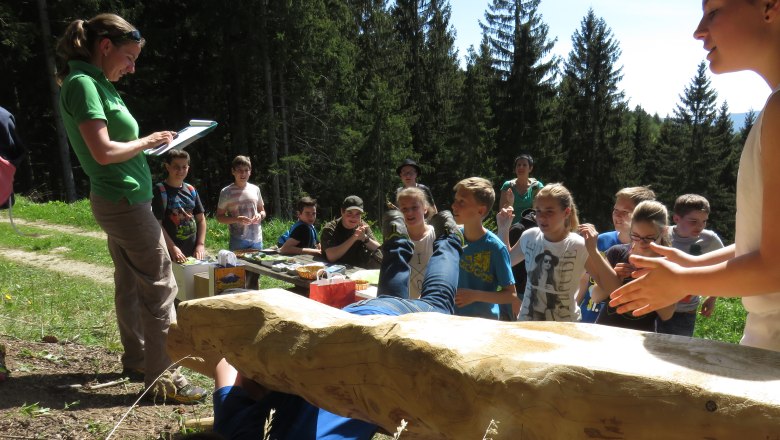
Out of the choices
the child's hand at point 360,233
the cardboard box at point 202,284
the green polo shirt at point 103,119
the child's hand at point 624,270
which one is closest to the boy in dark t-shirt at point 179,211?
the cardboard box at point 202,284

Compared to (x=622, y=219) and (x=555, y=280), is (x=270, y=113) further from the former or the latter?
(x=555, y=280)

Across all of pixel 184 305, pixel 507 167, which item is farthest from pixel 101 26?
pixel 507 167

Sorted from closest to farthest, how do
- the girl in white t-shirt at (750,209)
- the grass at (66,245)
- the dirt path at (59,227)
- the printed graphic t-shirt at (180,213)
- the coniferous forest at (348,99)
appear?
the girl in white t-shirt at (750,209), the printed graphic t-shirt at (180,213), the grass at (66,245), the dirt path at (59,227), the coniferous forest at (348,99)

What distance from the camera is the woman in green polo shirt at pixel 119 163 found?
304cm

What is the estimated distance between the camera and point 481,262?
155 inches

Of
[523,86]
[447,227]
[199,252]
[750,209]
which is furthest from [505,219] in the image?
[523,86]

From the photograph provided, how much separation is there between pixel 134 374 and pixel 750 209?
11.4ft

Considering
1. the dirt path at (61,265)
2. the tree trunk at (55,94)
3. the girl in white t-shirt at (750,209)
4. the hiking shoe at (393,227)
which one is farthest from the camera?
the tree trunk at (55,94)

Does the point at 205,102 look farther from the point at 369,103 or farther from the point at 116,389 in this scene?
the point at 116,389

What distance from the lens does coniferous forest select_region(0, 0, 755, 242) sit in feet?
73.0

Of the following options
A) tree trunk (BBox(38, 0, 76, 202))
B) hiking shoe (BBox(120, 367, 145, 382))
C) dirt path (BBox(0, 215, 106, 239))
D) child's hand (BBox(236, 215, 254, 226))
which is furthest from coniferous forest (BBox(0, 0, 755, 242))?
hiking shoe (BBox(120, 367, 145, 382))

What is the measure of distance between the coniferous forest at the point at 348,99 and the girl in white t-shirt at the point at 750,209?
19942 millimetres

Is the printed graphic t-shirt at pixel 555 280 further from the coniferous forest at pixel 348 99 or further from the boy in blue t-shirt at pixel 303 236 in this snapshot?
the coniferous forest at pixel 348 99

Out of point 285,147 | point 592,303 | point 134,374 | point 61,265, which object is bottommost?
point 61,265
